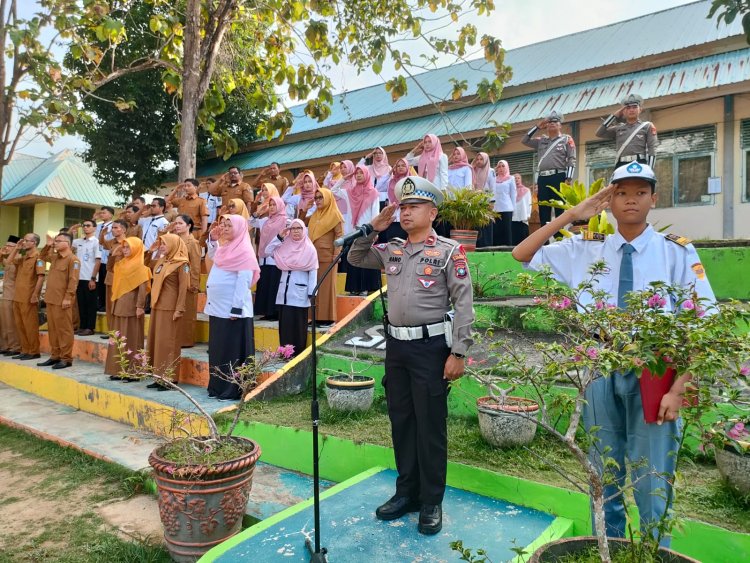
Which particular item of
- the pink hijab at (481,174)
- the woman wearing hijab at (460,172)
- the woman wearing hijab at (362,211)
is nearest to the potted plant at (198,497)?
the woman wearing hijab at (362,211)

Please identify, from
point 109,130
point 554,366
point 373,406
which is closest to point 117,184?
point 109,130

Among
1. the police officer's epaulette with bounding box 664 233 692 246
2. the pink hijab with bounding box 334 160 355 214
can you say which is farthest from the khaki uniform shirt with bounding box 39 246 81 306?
the police officer's epaulette with bounding box 664 233 692 246

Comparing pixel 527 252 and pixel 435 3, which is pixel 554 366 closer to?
pixel 527 252

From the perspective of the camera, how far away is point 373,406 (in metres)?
4.76

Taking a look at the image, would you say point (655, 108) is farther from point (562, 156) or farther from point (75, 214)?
point (75, 214)

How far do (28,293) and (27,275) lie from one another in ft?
0.98

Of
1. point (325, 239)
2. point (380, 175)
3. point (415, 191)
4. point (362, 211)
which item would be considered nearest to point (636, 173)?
point (415, 191)

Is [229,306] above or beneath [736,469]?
above

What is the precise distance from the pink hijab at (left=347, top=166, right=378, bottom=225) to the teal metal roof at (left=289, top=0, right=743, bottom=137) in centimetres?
149

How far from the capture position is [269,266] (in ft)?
25.6

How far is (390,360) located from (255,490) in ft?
5.05

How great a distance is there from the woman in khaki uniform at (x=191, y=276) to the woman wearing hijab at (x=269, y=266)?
3.06ft

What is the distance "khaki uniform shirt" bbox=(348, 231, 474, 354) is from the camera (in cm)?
297

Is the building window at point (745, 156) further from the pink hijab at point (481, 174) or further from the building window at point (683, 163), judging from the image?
the pink hijab at point (481, 174)
